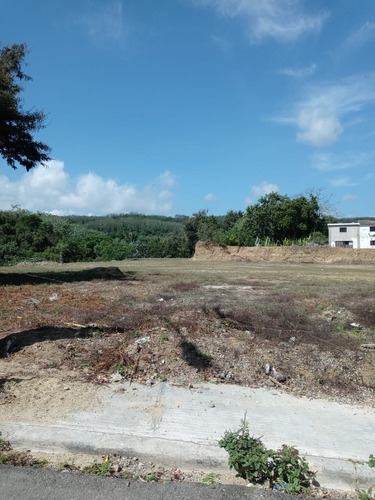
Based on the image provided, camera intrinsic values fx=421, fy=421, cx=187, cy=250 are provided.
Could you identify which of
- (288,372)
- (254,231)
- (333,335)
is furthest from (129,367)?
(254,231)

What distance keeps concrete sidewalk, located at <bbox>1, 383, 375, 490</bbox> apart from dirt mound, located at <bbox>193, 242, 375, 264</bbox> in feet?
120

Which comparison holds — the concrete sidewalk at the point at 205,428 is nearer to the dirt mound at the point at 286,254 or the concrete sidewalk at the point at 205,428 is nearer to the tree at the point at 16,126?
the tree at the point at 16,126

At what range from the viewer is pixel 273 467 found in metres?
3.24

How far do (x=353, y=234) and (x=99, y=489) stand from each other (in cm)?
6515

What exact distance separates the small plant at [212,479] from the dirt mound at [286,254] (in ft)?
124

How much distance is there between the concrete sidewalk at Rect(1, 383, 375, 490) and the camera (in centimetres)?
348

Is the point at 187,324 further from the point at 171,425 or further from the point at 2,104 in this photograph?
the point at 2,104

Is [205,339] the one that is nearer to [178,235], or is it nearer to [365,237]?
[178,235]

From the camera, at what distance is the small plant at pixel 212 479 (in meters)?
3.18

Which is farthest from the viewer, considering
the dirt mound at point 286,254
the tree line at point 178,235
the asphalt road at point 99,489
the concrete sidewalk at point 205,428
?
the tree line at point 178,235

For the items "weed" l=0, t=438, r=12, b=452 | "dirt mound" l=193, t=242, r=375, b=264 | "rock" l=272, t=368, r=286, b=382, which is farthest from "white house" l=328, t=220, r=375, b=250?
"weed" l=0, t=438, r=12, b=452

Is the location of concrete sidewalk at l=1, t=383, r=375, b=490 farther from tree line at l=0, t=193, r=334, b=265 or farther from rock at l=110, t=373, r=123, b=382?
tree line at l=0, t=193, r=334, b=265

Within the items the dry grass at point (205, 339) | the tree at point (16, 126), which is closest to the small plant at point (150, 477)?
the dry grass at point (205, 339)

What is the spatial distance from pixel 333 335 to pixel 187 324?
91.0 inches
